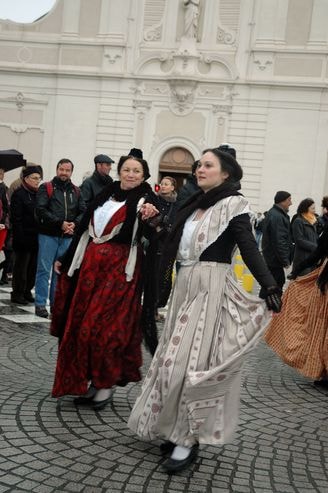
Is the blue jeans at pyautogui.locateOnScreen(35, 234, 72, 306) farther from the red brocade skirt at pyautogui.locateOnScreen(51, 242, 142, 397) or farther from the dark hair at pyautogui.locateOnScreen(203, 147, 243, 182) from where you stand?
the dark hair at pyautogui.locateOnScreen(203, 147, 243, 182)

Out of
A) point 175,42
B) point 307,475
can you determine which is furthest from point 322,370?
point 175,42

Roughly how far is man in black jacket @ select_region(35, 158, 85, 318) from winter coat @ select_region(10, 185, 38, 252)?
720mm

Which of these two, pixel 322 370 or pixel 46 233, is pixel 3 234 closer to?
pixel 46 233

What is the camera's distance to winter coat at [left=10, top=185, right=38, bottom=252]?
28.3ft

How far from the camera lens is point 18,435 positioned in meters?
3.84

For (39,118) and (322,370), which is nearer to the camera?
(322,370)

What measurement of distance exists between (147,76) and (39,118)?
471cm

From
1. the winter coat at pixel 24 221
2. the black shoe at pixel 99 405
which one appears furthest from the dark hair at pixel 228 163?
the winter coat at pixel 24 221

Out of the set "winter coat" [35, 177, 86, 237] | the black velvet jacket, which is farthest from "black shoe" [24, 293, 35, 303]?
the black velvet jacket

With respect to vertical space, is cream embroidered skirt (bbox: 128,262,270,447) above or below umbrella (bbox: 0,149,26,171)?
below

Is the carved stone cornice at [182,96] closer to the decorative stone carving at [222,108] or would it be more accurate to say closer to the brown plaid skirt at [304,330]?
the decorative stone carving at [222,108]

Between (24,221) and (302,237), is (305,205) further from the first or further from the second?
(24,221)

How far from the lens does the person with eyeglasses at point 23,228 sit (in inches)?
340

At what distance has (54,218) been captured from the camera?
7676 millimetres
